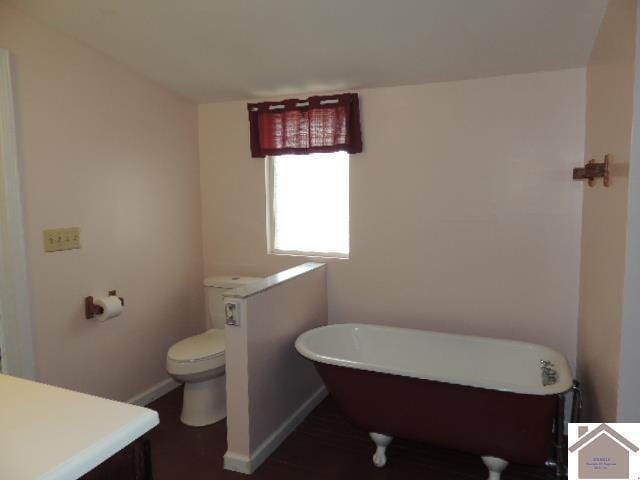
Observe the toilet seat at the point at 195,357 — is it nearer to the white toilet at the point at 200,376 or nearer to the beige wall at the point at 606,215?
the white toilet at the point at 200,376

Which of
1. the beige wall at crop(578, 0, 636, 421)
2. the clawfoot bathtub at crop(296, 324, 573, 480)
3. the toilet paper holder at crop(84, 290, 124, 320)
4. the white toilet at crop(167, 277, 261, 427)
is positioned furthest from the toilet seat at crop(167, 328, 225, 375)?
the beige wall at crop(578, 0, 636, 421)

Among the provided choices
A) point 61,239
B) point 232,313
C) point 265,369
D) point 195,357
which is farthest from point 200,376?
point 61,239

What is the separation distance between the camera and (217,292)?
3334 millimetres

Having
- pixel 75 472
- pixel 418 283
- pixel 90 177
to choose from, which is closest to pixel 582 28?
pixel 418 283

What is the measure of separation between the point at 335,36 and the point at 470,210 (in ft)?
4.22

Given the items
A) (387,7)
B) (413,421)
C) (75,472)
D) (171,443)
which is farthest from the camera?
(171,443)

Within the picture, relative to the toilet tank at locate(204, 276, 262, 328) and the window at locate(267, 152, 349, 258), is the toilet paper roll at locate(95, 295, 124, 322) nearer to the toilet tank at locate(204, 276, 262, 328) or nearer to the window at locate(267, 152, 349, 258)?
the toilet tank at locate(204, 276, 262, 328)

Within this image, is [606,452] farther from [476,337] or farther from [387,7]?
[387,7]

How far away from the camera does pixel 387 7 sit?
211 centimetres

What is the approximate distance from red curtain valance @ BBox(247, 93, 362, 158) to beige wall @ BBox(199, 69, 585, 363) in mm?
101

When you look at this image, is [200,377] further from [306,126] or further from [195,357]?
[306,126]

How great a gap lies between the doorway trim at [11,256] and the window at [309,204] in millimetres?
1601

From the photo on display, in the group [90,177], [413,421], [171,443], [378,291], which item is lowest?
[171,443]

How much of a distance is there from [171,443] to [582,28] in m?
3.03
